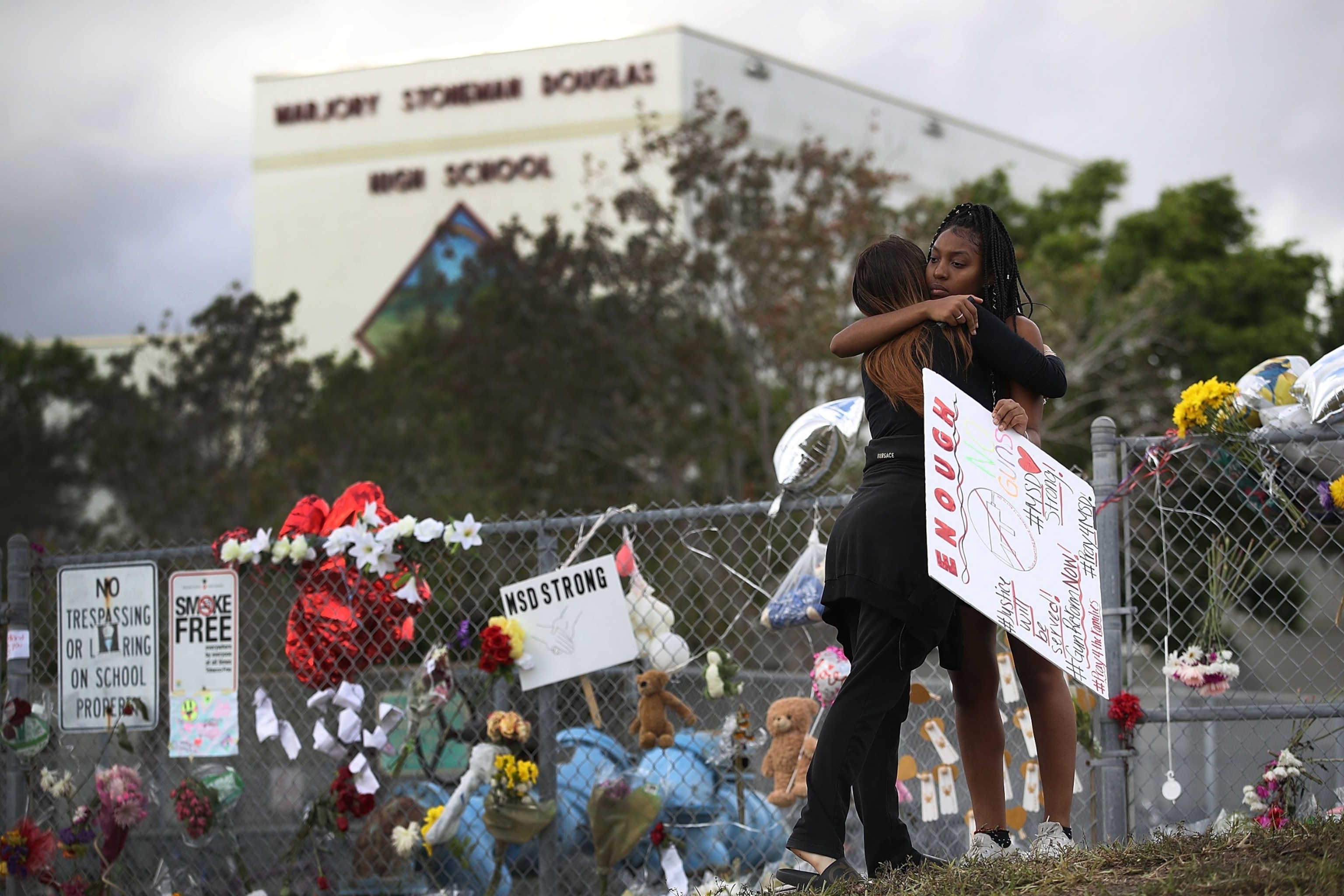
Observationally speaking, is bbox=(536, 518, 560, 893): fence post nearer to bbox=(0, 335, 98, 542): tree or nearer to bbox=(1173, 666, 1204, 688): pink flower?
bbox=(1173, 666, 1204, 688): pink flower

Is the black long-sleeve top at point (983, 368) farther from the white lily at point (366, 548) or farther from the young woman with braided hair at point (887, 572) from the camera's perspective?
the white lily at point (366, 548)

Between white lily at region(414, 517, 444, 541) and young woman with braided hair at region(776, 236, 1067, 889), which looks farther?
white lily at region(414, 517, 444, 541)

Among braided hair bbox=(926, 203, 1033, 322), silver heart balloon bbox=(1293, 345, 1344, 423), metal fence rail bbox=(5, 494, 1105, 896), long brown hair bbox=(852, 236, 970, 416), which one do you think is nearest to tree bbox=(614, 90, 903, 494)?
metal fence rail bbox=(5, 494, 1105, 896)

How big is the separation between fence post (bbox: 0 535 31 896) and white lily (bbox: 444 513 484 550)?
1.98 m

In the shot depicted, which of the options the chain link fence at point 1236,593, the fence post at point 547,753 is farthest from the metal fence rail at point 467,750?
the chain link fence at point 1236,593

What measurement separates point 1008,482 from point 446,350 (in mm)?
19465

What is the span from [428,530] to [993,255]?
2.40 metres

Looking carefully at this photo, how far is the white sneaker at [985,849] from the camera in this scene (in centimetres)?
320

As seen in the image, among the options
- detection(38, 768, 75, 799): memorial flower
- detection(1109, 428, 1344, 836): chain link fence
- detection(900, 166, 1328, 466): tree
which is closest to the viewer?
detection(1109, 428, 1344, 836): chain link fence

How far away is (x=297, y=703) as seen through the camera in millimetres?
5398

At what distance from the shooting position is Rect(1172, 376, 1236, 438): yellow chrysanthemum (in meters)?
4.03

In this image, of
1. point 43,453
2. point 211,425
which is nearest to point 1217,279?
point 211,425

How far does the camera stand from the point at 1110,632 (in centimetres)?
402

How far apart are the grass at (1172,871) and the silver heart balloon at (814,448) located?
155cm
